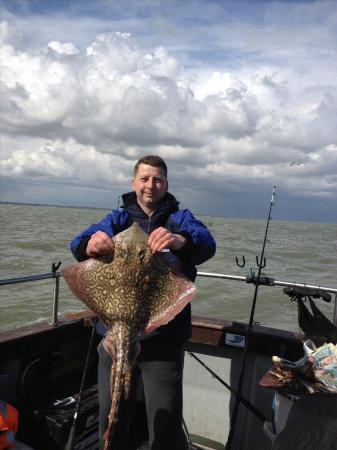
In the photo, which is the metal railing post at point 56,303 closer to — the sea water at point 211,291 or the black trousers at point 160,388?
the black trousers at point 160,388

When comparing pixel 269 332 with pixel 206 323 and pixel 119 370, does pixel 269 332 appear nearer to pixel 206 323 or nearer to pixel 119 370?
pixel 206 323

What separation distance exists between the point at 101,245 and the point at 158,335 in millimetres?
793

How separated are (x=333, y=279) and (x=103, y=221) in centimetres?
1723

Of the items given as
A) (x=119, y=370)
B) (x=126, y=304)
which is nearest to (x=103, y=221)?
(x=126, y=304)

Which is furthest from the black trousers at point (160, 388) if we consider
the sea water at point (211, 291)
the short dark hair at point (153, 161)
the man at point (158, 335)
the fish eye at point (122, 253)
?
the sea water at point (211, 291)

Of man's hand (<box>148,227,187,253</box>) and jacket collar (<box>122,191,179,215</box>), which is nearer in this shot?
man's hand (<box>148,227,187,253</box>)

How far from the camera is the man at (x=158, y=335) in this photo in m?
2.79

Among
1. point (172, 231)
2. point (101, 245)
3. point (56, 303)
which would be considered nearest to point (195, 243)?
point (172, 231)

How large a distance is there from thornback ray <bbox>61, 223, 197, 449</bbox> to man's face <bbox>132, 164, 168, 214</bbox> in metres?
0.50

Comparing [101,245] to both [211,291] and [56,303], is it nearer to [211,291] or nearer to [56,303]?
[56,303]

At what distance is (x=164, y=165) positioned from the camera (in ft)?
Answer: 9.68

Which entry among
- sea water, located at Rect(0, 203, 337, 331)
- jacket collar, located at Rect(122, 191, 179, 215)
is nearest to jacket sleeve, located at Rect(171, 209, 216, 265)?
jacket collar, located at Rect(122, 191, 179, 215)

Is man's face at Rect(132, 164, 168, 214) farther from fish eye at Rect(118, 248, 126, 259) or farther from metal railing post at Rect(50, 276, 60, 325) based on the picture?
metal railing post at Rect(50, 276, 60, 325)

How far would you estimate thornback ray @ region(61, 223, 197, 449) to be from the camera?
2.43 m
